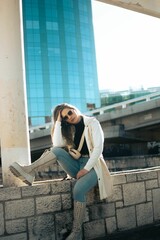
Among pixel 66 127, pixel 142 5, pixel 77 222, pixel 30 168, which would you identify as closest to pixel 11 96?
pixel 66 127

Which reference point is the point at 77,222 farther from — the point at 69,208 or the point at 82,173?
the point at 82,173

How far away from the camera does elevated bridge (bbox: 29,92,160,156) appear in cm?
1955

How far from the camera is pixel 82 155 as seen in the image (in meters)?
3.80

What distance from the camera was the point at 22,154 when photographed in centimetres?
395

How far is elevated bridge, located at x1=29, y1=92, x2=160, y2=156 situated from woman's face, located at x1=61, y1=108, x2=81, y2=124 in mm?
15753

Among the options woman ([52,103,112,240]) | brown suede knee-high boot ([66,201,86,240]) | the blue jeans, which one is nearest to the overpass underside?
woman ([52,103,112,240])

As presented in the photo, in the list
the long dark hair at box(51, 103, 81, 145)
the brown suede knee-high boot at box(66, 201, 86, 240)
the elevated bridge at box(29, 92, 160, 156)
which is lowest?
the brown suede knee-high boot at box(66, 201, 86, 240)

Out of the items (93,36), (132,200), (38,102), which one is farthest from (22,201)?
(93,36)

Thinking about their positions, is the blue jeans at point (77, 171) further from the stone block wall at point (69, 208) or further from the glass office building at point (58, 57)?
the glass office building at point (58, 57)

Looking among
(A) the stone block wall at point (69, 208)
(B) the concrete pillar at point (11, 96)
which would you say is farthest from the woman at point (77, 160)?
(B) the concrete pillar at point (11, 96)

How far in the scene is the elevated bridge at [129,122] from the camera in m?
19.5

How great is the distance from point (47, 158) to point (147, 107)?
16552 mm

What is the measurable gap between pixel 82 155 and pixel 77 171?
8.4 inches

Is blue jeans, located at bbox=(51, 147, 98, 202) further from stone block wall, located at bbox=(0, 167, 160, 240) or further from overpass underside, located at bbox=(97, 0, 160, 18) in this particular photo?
overpass underside, located at bbox=(97, 0, 160, 18)
